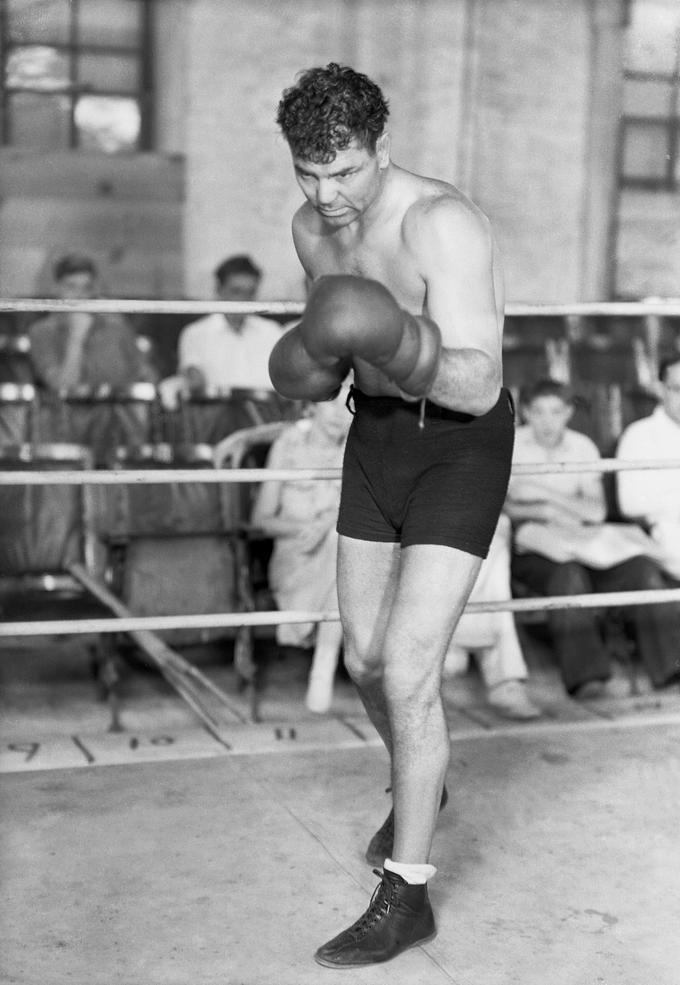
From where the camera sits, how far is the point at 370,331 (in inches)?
79.4

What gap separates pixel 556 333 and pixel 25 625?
547cm

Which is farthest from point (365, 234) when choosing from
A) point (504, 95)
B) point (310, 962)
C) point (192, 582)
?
point (504, 95)

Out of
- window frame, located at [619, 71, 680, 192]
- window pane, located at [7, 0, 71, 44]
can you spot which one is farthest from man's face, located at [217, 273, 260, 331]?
window frame, located at [619, 71, 680, 192]

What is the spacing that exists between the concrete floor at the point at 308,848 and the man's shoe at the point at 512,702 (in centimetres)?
5

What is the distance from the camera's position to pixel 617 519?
4.82m

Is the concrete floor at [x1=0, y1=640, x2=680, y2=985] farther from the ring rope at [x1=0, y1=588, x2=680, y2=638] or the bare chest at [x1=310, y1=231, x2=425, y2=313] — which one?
the bare chest at [x1=310, y1=231, x2=425, y2=313]

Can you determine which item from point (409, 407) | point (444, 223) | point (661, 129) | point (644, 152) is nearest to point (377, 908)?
point (409, 407)

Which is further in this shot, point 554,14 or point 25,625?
point 554,14

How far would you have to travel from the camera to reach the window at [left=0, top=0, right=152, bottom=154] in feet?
26.9

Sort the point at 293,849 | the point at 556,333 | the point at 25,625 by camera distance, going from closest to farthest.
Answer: the point at 293,849 → the point at 25,625 → the point at 556,333

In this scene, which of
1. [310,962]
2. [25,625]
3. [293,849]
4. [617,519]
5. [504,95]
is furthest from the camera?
[504,95]

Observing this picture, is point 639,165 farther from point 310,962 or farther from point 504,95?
point 310,962

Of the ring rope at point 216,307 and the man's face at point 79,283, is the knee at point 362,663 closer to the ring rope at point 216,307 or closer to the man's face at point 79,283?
the ring rope at point 216,307

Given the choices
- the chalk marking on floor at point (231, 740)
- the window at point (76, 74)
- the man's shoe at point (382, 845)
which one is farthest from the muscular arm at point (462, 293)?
the window at point (76, 74)
